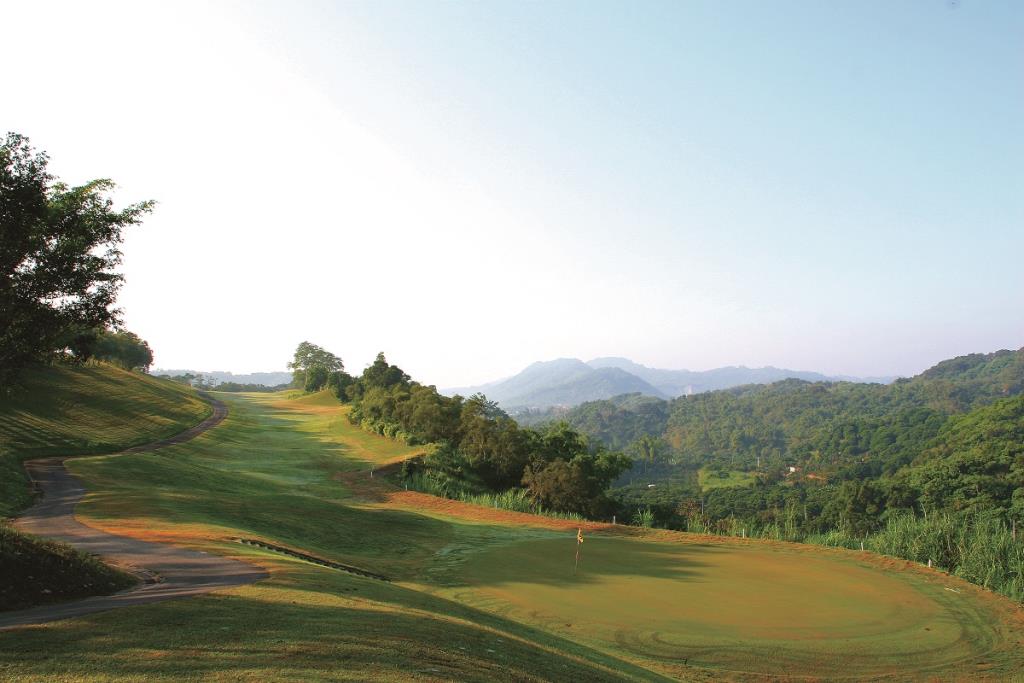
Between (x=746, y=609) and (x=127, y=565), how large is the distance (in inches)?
576

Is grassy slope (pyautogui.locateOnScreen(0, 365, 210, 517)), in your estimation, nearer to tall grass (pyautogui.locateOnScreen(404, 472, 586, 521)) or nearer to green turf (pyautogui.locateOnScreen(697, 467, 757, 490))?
tall grass (pyautogui.locateOnScreen(404, 472, 586, 521))

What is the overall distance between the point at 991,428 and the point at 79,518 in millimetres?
114767

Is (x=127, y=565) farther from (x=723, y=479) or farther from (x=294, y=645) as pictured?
(x=723, y=479)

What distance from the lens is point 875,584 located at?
58.4 feet

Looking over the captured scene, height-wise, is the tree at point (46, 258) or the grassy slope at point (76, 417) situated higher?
the tree at point (46, 258)

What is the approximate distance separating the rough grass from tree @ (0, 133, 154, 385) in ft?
18.9

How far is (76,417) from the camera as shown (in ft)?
133

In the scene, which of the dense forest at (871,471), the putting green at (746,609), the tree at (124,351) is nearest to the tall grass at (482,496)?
the dense forest at (871,471)

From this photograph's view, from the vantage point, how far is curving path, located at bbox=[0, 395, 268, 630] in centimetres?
830

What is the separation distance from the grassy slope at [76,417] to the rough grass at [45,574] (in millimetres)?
11438

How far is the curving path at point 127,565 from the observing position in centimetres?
830

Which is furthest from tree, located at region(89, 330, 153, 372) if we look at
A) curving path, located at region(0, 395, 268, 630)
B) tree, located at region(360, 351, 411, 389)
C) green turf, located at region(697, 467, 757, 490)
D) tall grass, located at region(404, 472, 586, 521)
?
green turf, located at region(697, 467, 757, 490)

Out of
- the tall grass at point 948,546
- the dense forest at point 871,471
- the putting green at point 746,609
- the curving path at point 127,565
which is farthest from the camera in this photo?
the dense forest at point 871,471

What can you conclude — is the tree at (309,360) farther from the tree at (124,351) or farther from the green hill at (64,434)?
the green hill at (64,434)
